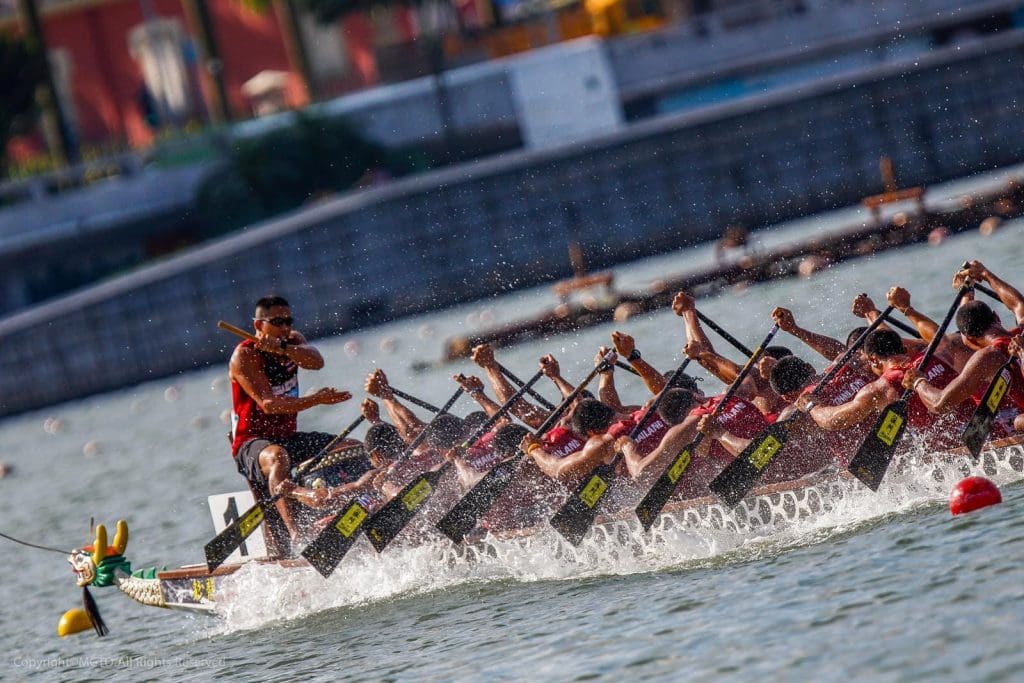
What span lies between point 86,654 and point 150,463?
12019 millimetres

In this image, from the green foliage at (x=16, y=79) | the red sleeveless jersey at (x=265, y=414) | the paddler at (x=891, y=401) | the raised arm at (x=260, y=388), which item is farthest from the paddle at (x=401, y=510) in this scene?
the green foliage at (x=16, y=79)

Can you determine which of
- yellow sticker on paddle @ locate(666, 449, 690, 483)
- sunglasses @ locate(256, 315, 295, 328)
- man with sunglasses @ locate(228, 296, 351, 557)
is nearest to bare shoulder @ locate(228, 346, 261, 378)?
man with sunglasses @ locate(228, 296, 351, 557)

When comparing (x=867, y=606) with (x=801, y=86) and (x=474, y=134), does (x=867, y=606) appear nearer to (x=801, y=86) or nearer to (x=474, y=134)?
(x=801, y=86)

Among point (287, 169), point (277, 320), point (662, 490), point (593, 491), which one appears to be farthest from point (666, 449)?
point (287, 169)

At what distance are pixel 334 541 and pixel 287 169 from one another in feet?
89.7

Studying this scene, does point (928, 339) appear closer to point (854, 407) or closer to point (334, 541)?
point (854, 407)

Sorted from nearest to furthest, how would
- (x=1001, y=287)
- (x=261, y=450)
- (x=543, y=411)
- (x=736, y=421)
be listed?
(x=1001, y=287) → (x=736, y=421) → (x=261, y=450) → (x=543, y=411)

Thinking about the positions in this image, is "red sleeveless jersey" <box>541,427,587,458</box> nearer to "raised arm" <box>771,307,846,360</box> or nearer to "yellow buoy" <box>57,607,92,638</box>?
"raised arm" <box>771,307,846,360</box>

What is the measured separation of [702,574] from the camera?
38.8ft

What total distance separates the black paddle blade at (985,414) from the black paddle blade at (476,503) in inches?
131

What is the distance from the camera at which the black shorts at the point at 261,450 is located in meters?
13.7

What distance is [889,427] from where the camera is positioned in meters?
11.5

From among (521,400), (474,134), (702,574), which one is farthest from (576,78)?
(702,574)

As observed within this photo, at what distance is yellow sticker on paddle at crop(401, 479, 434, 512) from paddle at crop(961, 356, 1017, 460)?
3.99m
